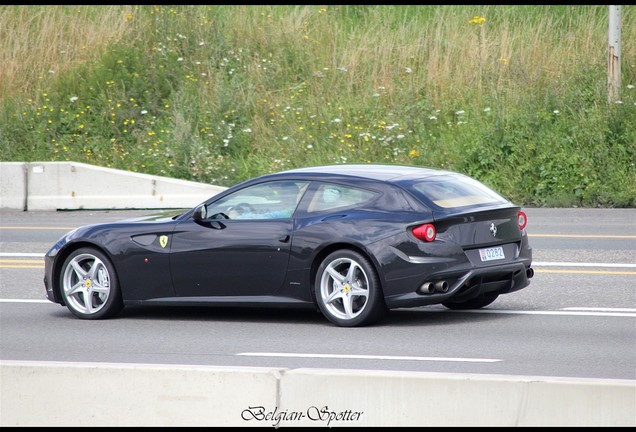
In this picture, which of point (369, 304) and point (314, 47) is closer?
point (369, 304)

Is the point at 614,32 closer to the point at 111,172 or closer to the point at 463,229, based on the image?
the point at 111,172

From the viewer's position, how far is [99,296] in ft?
36.0

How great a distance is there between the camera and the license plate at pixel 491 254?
9.94 m

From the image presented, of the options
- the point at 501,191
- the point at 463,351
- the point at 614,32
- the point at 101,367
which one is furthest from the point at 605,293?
the point at 614,32

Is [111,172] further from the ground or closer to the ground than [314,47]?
closer to the ground

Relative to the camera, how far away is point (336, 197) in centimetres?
Result: 1030

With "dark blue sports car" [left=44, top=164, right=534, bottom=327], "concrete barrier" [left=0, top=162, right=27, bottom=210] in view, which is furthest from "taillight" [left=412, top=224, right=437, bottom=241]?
"concrete barrier" [left=0, top=162, right=27, bottom=210]

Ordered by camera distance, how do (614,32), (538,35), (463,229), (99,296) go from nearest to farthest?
(463,229) < (99,296) < (614,32) < (538,35)

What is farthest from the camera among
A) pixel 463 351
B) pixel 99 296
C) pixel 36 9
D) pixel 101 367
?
A: pixel 36 9

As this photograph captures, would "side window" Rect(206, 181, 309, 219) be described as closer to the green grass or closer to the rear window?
the rear window

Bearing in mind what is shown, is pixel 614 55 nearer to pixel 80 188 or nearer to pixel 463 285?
pixel 80 188

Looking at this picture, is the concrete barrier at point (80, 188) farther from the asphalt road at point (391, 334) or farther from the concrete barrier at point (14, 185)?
the asphalt road at point (391, 334)

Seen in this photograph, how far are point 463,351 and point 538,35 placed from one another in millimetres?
18415

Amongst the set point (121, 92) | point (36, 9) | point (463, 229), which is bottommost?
point (463, 229)
